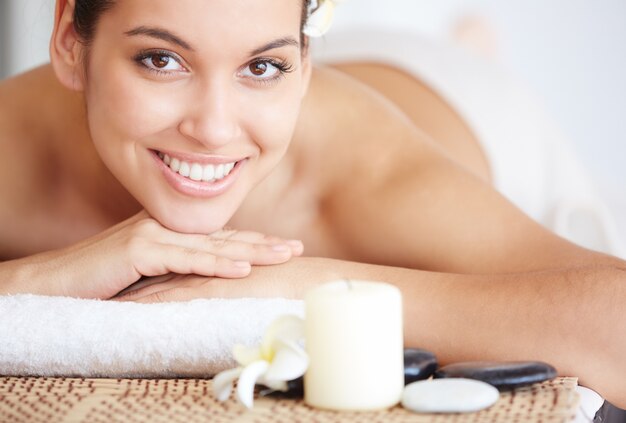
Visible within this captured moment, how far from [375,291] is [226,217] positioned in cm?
71

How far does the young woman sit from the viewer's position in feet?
4.34

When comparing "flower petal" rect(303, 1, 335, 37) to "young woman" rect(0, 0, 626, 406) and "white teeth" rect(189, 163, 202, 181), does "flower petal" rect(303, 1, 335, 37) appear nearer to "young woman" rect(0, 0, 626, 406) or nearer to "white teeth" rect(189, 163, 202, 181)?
"young woman" rect(0, 0, 626, 406)

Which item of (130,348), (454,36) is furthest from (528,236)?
(454,36)

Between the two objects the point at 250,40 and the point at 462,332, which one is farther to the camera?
the point at 250,40

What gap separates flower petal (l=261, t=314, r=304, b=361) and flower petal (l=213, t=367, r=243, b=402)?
0.11ft

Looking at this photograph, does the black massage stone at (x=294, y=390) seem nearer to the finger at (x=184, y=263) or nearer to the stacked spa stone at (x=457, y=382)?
the stacked spa stone at (x=457, y=382)

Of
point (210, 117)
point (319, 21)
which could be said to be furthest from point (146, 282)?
point (319, 21)

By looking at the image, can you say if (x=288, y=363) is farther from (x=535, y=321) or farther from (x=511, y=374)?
(x=535, y=321)

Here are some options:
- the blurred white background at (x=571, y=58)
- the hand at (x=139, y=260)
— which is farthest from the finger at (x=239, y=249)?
the blurred white background at (x=571, y=58)

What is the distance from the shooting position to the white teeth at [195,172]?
1.61 m

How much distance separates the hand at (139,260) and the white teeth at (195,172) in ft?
0.38

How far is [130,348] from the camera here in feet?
4.08

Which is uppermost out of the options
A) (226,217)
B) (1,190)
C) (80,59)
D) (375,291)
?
(80,59)

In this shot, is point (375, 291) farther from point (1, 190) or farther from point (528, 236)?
point (1, 190)
